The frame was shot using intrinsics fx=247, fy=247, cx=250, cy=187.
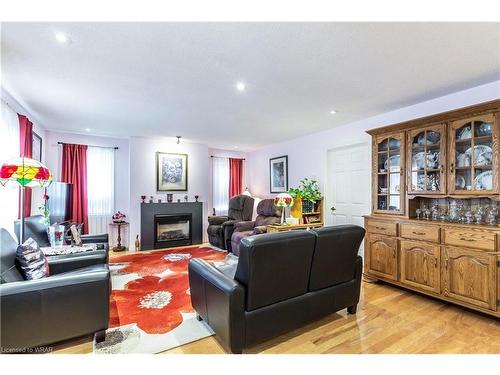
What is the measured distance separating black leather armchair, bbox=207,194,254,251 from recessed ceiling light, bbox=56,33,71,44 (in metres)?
3.95

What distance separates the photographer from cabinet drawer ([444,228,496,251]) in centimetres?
244

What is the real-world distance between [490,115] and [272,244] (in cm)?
274

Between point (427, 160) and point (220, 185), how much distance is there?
474 centimetres

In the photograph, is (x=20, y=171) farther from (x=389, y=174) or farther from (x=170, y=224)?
(x=389, y=174)

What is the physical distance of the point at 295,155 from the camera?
5590 millimetres

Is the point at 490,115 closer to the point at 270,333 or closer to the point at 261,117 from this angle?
the point at 261,117

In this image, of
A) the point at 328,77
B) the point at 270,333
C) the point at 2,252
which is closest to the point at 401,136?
the point at 328,77

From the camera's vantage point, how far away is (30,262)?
83.4 inches

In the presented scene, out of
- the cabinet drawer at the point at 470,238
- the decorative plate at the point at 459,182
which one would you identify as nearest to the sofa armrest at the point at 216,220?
the cabinet drawer at the point at 470,238

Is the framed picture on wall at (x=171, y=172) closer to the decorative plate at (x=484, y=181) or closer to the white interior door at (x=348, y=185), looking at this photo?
the white interior door at (x=348, y=185)

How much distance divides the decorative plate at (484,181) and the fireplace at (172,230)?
5.11 meters

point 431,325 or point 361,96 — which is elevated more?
point 361,96

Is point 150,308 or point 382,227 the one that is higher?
point 382,227

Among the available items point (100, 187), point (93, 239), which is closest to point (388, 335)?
point (93, 239)
